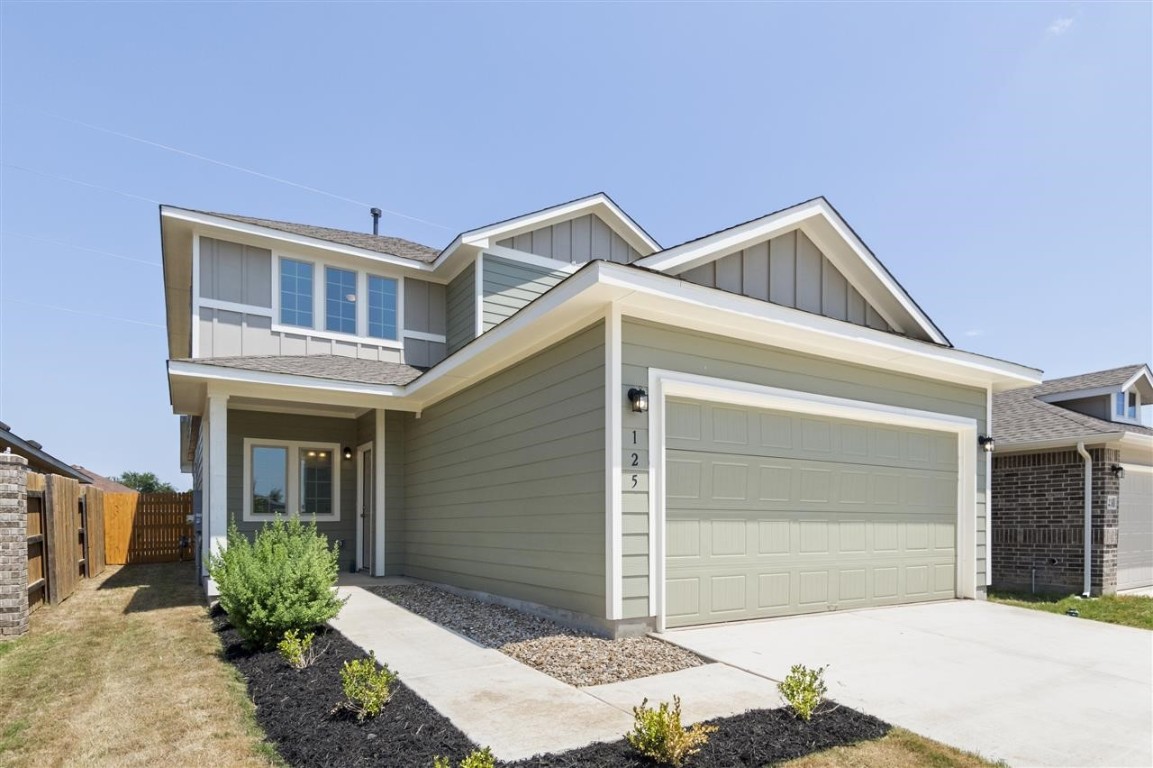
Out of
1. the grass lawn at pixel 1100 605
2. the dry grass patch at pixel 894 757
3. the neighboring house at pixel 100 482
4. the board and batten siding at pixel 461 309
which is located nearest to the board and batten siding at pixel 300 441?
the board and batten siding at pixel 461 309

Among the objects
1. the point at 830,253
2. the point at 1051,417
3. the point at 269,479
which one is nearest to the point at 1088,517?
the point at 1051,417

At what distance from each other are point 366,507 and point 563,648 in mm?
7094

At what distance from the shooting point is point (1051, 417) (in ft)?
41.6

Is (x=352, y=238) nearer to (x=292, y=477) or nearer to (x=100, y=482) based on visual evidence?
(x=292, y=477)

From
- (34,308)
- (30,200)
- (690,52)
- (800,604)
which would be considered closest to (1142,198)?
(690,52)

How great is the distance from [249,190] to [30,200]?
5.73 meters

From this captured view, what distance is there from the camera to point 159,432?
48469 millimetres

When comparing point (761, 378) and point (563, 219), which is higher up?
point (563, 219)

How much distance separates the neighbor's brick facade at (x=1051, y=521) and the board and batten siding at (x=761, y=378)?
142 inches

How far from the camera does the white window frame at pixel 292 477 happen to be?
11.1m

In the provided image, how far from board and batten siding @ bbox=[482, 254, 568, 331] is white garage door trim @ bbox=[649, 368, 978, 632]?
473cm

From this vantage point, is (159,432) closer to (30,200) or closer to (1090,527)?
(30,200)

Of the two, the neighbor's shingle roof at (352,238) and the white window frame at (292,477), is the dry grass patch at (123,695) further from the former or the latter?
the neighbor's shingle roof at (352,238)

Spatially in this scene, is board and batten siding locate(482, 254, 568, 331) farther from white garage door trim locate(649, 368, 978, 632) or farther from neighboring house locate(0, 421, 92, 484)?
neighboring house locate(0, 421, 92, 484)
